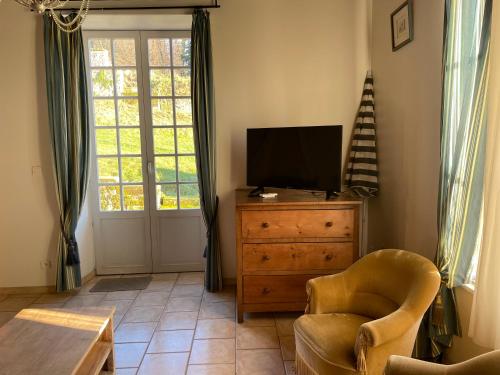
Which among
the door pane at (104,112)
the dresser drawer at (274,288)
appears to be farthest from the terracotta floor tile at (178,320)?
the door pane at (104,112)

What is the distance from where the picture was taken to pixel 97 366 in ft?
5.49

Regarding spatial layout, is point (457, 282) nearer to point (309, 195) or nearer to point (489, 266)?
point (489, 266)

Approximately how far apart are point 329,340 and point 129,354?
1343 mm

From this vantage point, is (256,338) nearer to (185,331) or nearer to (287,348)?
(287,348)

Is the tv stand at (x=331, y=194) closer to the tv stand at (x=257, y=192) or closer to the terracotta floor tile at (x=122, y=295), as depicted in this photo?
the tv stand at (x=257, y=192)

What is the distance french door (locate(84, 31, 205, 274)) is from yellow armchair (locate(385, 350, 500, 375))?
2.48 metres

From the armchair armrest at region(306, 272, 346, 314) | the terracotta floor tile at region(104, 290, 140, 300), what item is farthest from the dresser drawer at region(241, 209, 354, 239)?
the terracotta floor tile at region(104, 290, 140, 300)

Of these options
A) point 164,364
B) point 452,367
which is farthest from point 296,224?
point 452,367

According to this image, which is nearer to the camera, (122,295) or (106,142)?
(122,295)

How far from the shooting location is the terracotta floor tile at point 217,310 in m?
2.66

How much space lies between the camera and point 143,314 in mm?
2703

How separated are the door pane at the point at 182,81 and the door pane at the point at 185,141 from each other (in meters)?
0.35

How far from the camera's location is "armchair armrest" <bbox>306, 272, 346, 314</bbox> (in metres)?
1.88

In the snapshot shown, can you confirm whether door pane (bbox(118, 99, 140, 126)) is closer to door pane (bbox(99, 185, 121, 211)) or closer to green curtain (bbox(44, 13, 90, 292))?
green curtain (bbox(44, 13, 90, 292))
